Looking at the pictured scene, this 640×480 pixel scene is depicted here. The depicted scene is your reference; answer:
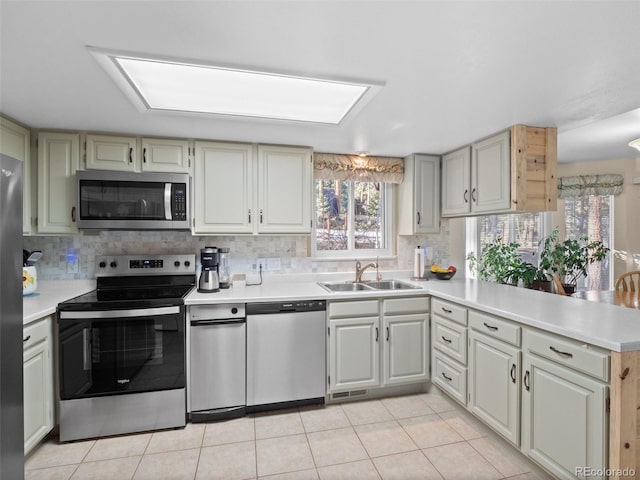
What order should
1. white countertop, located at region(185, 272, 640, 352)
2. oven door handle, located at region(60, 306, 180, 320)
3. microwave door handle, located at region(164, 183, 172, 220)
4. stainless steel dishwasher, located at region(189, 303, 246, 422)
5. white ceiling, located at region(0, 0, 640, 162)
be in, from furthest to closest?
microwave door handle, located at region(164, 183, 172, 220), stainless steel dishwasher, located at region(189, 303, 246, 422), oven door handle, located at region(60, 306, 180, 320), white countertop, located at region(185, 272, 640, 352), white ceiling, located at region(0, 0, 640, 162)

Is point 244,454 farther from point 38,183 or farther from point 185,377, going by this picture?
point 38,183

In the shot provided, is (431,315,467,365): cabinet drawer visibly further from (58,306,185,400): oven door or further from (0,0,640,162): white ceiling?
(58,306,185,400): oven door

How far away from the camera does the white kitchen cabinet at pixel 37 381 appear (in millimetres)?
1845

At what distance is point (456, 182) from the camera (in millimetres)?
3057

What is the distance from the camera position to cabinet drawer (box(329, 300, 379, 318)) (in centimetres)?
259

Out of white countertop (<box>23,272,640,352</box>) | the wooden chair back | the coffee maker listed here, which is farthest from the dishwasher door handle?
the wooden chair back

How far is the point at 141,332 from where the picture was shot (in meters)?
2.22

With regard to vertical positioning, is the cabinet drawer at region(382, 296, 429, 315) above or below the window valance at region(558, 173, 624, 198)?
below

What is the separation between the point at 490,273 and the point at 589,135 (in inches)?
66.8

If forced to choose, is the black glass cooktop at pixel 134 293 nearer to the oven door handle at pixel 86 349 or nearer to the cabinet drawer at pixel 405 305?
the oven door handle at pixel 86 349

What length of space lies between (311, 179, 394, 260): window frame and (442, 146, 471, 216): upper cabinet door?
0.55 meters

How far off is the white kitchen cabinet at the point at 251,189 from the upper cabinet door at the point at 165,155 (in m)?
0.10

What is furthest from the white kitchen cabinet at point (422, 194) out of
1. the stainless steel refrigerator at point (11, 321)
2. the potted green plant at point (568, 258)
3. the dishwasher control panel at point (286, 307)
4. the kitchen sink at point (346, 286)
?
the stainless steel refrigerator at point (11, 321)

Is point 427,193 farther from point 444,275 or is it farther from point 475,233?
point 475,233
